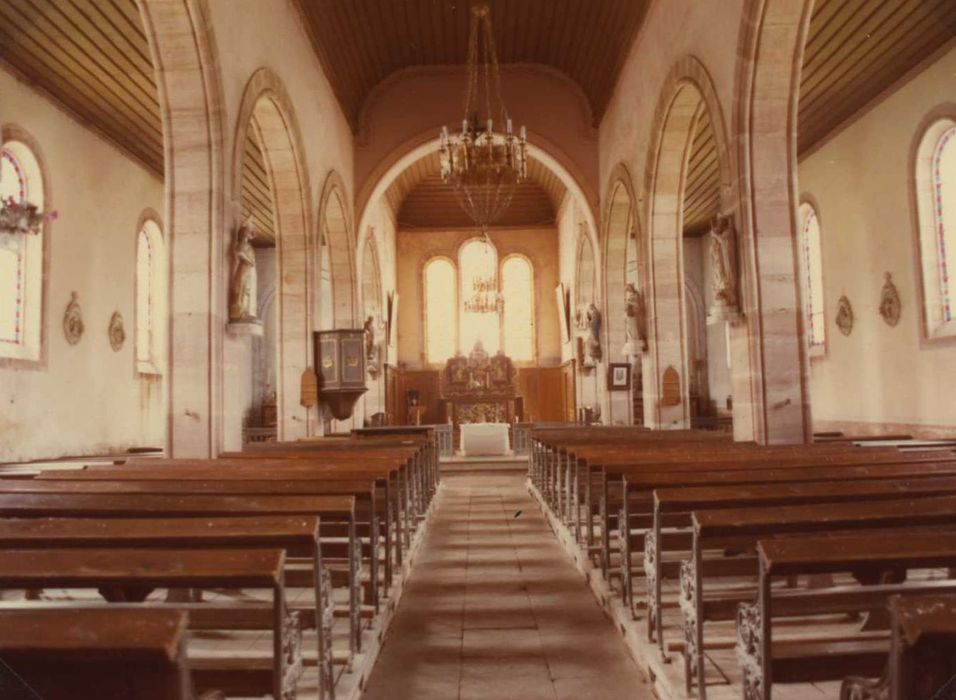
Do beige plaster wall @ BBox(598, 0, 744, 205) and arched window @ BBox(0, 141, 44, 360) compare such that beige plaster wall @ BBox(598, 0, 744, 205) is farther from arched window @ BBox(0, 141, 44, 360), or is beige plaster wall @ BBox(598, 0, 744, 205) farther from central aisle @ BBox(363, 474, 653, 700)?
arched window @ BBox(0, 141, 44, 360)

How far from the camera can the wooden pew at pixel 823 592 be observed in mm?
2145

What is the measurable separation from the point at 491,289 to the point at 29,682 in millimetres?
19331

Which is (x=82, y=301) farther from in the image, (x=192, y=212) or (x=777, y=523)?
(x=777, y=523)

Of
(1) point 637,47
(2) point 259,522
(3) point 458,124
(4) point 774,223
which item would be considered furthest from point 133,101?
(2) point 259,522

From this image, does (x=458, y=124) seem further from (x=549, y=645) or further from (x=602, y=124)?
(x=549, y=645)

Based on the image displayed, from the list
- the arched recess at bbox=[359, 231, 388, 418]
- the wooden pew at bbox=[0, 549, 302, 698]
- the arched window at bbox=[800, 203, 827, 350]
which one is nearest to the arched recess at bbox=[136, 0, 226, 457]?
the wooden pew at bbox=[0, 549, 302, 698]

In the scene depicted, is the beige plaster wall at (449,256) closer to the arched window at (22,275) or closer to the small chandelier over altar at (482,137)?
the small chandelier over altar at (482,137)

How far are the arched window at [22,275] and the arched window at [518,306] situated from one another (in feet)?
48.4

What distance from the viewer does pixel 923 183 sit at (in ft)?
35.9

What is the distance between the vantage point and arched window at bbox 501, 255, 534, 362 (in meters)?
24.2

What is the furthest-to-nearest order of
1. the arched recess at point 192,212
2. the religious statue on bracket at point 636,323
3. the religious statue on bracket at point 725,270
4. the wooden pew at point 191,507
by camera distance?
the religious statue on bracket at point 636,323, the religious statue on bracket at point 725,270, the arched recess at point 192,212, the wooden pew at point 191,507

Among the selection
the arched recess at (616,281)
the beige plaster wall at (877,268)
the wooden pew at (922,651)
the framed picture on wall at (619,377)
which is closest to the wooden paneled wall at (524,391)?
the arched recess at (616,281)

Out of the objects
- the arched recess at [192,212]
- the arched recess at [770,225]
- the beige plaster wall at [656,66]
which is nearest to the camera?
the arched recess at [770,225]

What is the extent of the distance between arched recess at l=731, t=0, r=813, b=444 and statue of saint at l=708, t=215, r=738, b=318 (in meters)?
0.15
